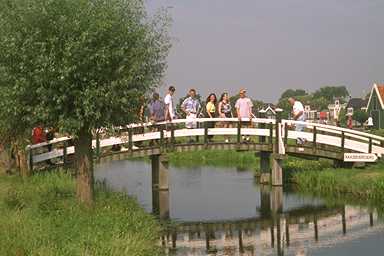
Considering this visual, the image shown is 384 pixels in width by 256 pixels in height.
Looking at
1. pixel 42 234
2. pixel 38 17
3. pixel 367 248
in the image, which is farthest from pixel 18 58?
pixel 367 248

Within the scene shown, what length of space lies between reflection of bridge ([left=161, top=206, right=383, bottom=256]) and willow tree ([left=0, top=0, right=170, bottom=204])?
3.91m

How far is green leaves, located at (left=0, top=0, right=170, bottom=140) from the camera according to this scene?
1151 cm

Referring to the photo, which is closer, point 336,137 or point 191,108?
point 191,108

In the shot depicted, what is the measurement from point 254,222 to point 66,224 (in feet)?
24.7

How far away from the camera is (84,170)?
13.1 m

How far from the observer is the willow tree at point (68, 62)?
11516mm

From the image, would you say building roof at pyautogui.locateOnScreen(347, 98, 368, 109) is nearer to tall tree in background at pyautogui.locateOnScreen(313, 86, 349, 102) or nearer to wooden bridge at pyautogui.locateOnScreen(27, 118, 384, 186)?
tall tree in background at pyautogui.locateOnScreen(313, 86, 349, 102)

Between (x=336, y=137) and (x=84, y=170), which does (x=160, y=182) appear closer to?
(x=336, y=137)

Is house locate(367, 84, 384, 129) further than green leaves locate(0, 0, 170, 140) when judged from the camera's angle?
Yes

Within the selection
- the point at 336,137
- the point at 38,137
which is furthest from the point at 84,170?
the point at 336,137

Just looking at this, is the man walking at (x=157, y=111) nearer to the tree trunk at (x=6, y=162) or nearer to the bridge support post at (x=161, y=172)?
the bridge support post at (x=161, y=172)

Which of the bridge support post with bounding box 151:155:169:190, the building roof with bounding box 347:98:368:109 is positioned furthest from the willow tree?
the building roof with bounding box 347:98:368:109

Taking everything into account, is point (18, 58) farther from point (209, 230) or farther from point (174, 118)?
point (174, 118)

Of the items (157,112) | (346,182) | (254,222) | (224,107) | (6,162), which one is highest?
(224,107)
